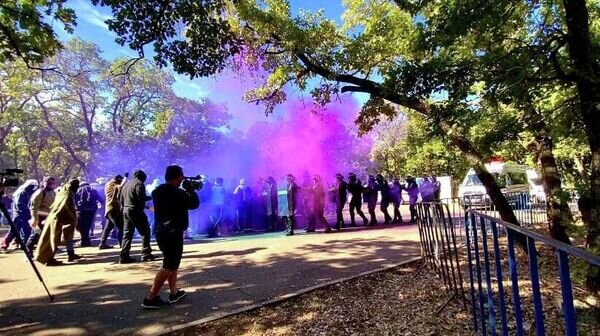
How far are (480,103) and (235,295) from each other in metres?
4.18

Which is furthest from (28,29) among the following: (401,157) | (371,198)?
(401,157)

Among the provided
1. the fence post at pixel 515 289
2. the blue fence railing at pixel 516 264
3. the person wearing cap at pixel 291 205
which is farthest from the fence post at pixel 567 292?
the person wearing cap at pixel 291 205

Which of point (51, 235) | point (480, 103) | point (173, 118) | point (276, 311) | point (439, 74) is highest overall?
point (173, 118)

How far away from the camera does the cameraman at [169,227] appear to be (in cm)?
493

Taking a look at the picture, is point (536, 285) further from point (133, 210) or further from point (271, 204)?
point (271, 204)

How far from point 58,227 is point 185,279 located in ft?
9.50

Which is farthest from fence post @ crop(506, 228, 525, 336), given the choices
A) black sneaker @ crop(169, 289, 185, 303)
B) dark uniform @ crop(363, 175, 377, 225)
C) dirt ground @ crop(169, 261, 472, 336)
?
dark uniform @ crop(363, 175, 377, 225)

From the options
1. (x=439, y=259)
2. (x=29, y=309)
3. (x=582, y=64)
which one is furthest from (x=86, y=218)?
(x=582, y=64)

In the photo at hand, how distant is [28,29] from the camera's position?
6305mm

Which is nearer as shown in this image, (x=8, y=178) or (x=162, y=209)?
(x=162, y=209)

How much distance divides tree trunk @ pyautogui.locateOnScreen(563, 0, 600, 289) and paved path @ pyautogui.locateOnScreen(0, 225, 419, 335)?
3.30m

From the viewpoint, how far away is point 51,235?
24.2ft

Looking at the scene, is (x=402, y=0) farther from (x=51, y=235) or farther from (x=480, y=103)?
(x=51, y=235)

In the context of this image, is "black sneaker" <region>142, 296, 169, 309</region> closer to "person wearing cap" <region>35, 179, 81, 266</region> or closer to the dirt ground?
the dirt ground
